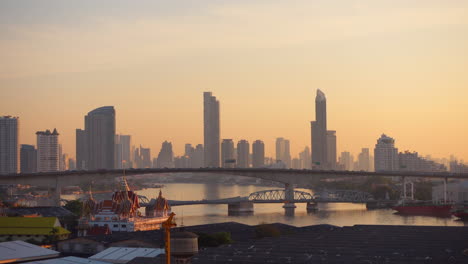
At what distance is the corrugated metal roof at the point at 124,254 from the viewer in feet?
111

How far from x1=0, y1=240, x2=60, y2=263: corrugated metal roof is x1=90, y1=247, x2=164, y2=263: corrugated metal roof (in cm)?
207

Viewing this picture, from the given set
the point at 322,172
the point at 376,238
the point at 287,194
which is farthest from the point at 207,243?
the point at 322,172

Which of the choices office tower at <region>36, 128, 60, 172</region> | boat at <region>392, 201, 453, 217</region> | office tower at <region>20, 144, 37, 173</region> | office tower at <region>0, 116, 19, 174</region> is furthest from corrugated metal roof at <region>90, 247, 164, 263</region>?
office tower at <region>20, 144, 37, 173</region>

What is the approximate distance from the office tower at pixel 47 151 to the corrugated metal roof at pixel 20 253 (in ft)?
508

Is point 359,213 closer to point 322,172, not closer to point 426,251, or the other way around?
point 322,172

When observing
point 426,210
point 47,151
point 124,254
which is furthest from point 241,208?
point 47,151

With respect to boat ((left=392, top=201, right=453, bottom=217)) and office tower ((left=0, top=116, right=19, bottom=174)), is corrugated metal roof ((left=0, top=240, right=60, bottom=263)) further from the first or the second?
office tower ((left=0, top=116, right=19, bottom=174))

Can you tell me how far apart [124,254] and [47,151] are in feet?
524

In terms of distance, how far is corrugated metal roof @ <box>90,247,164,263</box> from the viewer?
33.8m

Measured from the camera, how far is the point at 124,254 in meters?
34.8

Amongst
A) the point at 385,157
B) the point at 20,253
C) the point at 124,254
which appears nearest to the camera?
the point at 20,253

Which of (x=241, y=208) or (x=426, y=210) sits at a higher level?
(x=241, y=208)

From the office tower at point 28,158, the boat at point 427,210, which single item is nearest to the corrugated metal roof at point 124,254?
the boat at point 427,210

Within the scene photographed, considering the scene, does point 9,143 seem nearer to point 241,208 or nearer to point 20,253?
point 241,208
